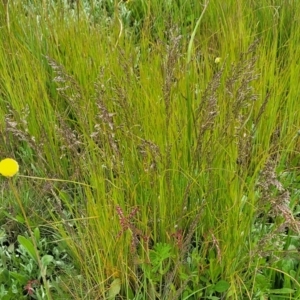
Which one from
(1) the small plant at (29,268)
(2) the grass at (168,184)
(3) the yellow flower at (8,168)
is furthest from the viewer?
(1) the small plant at (29,268)

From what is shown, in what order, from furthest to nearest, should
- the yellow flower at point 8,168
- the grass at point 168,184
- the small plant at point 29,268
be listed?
the small plant at point 29,268, the grass at point 168,184, the yellow flower at point 8,168

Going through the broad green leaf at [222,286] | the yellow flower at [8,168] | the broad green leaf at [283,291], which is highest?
the yellow flower at [8,168]

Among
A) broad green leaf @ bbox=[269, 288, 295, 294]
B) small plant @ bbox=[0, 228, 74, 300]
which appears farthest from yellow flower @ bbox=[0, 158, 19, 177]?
broad green leaf @ bbox=[269, 288, 295, 294]

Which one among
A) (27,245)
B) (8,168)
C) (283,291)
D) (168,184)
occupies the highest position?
(8,168)

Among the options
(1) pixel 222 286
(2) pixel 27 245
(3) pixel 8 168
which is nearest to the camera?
(3) pixel 8 168

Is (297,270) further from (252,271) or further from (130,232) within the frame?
(130,232)

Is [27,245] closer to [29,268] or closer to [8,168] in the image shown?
[29,268]

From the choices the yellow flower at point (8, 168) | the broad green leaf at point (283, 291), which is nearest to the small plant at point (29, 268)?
the yellow flower at point (8, 168)

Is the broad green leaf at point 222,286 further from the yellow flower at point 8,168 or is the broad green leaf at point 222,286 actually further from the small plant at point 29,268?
the yellow flower at point 8,168

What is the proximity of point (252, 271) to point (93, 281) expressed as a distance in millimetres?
441

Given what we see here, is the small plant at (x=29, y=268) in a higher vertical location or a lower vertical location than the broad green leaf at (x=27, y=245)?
lower

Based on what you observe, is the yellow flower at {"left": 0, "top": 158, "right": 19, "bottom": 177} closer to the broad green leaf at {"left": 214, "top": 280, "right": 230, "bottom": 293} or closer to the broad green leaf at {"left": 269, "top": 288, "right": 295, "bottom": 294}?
the broad green leaf at {"left": 214, "top": 280, "right": 230, "bottom": 293}

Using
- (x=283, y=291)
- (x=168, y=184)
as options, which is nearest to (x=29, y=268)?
(x=168, y=184)

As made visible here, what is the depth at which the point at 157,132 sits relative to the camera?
60.8 inches
